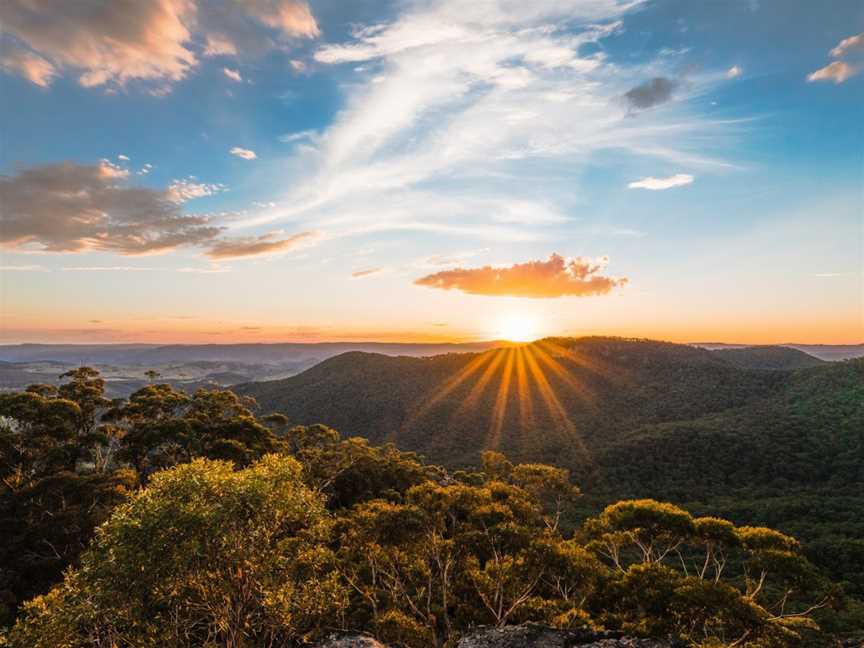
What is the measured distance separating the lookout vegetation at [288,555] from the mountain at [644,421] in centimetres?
4218

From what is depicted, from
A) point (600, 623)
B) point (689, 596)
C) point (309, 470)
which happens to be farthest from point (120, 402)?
point (689, 596)

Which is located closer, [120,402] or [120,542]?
[120,542]

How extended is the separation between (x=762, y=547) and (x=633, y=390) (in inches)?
5537

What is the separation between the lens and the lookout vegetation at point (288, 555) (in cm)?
1406

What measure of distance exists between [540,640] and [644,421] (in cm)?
12360

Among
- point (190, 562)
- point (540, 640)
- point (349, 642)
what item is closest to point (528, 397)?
point (540, 640)

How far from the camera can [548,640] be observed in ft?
57.3

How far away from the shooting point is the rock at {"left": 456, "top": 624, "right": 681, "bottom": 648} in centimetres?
1672

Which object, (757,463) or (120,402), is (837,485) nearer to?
(757,463)

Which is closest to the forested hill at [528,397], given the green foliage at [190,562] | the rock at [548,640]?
the rock at [548,640]

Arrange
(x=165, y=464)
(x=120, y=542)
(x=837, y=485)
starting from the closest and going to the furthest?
(x=120, y=542)
(x=165, y=464)
(x=837, y=485)

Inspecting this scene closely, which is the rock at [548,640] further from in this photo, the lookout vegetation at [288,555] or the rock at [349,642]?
the rock at [349,642]

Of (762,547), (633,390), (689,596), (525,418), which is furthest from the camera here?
(633,390)

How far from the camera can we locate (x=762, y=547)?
64.2ft
